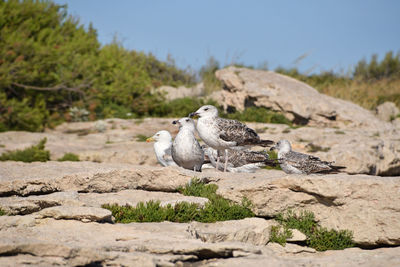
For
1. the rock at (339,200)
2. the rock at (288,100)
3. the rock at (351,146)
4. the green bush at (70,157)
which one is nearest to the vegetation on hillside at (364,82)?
the rock at (288,100)

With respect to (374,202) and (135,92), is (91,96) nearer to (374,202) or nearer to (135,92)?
(135,92)

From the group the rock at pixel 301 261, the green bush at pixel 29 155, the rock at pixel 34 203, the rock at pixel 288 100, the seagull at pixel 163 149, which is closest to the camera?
the rock at pixel 301 261

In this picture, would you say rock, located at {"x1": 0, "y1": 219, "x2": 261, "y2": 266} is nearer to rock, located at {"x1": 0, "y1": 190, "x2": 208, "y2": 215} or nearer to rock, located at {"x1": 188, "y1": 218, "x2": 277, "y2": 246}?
rock, located at {"x1": 188, "y1": 218, "x2": 277, "y2": 246}

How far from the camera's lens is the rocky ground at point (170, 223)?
549 cm

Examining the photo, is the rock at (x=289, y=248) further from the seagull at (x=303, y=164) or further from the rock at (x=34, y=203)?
the rock at (x=34, y=203)

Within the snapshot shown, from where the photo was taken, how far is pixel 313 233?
7910 millimetres

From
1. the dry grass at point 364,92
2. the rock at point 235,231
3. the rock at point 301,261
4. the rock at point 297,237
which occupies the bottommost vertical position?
the rock at point 297,237

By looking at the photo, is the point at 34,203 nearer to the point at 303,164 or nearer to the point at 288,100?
the point at 303,164

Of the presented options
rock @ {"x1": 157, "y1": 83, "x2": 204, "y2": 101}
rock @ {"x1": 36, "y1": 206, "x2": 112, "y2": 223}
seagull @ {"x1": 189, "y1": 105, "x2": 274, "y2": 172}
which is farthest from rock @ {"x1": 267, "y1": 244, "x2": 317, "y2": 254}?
rock @ {"x1": 157, "y1": 83, "x2": 204, "y2": 101}

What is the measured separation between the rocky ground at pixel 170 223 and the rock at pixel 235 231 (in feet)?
0.05

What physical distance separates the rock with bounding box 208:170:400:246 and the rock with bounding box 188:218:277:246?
52cm

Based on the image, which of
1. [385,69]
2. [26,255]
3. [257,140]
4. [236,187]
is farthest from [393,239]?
[385,69]

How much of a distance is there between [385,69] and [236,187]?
31.2 metres

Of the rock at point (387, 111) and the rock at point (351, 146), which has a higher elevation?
the rock at point (387, 111)
